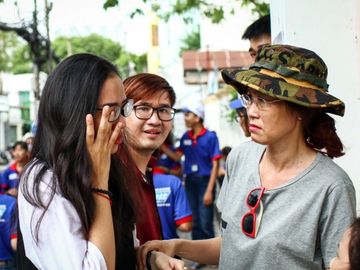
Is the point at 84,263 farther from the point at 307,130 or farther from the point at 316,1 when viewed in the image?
the point at 316,1

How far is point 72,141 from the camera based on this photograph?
159cm

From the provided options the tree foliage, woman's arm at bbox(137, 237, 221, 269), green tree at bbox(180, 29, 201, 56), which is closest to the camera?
woman's arm at bbox(137, 237, 221, 269)

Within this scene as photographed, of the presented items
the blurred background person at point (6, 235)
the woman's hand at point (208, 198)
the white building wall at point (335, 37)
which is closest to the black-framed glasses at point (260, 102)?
the white building wall at point (335, 37)

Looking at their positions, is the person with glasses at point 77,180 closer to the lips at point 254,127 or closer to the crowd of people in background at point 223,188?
the crowd of people in background at point 223,188

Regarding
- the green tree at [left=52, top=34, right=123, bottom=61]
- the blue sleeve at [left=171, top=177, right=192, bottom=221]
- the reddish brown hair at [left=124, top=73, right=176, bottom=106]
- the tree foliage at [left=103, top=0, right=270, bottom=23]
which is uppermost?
the green tree at [left=52, top=34, right=123, bottom=61]

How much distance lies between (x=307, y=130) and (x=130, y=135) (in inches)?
37.9

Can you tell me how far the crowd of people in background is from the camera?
1497mm

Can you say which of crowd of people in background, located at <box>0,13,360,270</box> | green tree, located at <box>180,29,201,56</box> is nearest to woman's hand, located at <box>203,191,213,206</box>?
crowd of people in background, located at <box>0,13,360,270</box>

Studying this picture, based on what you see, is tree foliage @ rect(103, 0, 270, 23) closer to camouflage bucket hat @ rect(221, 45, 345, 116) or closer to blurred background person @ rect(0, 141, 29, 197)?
blurred background person @ rect(0, 141, 29, 197)

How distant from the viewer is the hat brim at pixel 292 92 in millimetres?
1779

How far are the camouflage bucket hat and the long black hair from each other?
0.49 m

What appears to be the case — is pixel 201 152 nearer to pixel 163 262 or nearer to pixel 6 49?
pixel 163 262

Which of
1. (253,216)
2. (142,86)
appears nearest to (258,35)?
(142,86)

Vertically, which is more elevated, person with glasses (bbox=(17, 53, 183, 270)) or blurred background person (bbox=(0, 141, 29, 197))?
person with glasses (bbox=(17, 53, 183, 270))
